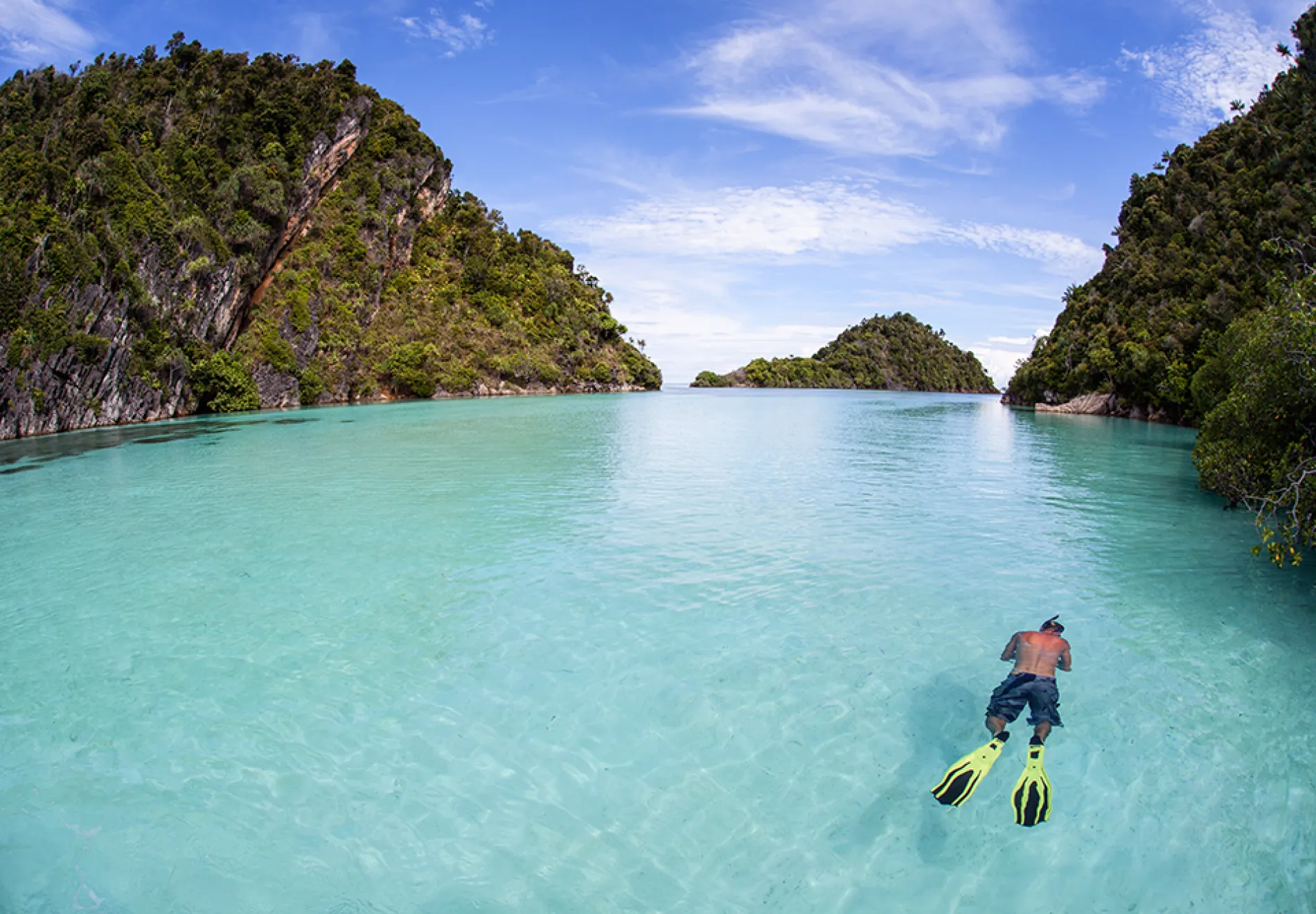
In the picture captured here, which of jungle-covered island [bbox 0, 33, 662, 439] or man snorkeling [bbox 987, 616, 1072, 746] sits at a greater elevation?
jungle-covered island [bbox 0, 33, 662, 439]

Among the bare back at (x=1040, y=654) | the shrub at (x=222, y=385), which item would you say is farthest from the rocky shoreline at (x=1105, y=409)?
the shrub at (x=222, y=385)

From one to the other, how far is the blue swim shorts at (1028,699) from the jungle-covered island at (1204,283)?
10286 mm

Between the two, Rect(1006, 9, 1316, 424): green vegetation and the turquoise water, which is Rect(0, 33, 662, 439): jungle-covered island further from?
Rect(1006, 9, 1316, 424): green vegetation

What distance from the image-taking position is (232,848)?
16.6 ft

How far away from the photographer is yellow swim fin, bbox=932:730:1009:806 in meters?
5.55

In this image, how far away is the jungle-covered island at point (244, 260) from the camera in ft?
116

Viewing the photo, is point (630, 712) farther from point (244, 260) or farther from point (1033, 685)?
point (244, 260)

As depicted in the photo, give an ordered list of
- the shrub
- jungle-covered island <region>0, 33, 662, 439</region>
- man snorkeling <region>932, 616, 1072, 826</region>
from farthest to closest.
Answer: the shrub → jungle-covered island <region>0, 33, 662, 439</region> → man snorkeling <region>932, 616, 1072, 826</region>

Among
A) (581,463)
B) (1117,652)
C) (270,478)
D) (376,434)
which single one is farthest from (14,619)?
(376,434)

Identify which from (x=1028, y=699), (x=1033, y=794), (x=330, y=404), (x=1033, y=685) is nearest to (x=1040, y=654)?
(x=1033, y=685)

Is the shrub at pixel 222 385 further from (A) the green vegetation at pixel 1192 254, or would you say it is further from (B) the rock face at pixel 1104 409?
(B) the rock face at pixel 1104 409

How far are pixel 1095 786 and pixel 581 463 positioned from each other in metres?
19.0

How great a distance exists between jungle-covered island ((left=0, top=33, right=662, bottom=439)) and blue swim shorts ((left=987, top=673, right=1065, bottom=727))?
40051mm

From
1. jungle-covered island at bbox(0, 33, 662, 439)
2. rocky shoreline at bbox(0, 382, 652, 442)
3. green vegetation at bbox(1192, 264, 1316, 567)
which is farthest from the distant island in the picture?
green vegetation at bbox(1192, 264, 1316, 567)
